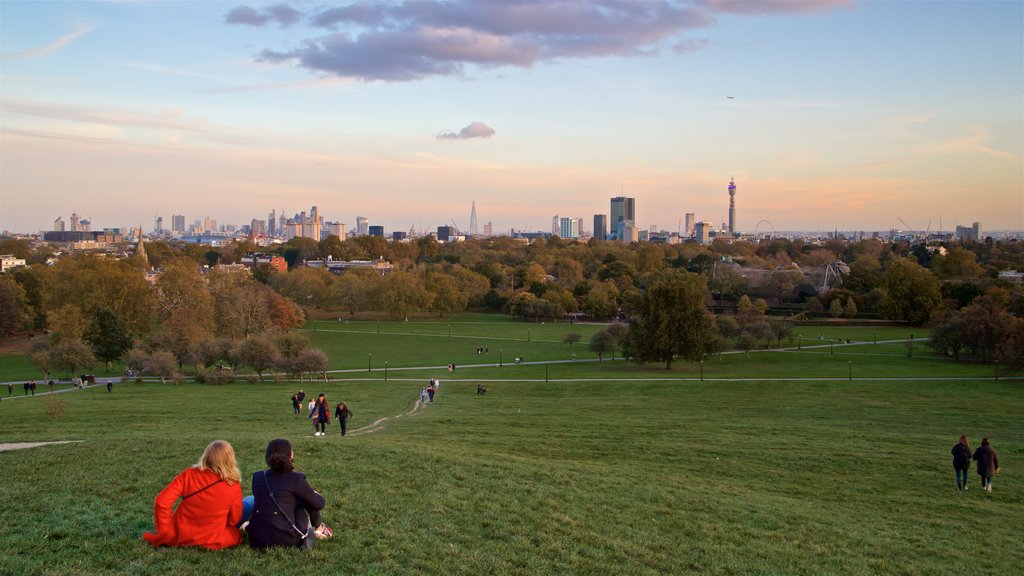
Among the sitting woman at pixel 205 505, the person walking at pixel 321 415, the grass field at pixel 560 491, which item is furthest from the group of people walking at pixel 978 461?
the person walking at pixel 321 415

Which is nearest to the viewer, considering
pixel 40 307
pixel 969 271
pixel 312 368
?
pixel 312 368

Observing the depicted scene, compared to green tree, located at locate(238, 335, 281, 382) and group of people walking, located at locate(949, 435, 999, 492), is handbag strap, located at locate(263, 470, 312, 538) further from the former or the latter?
green tree, located at locate(238, 335, 281, 382)

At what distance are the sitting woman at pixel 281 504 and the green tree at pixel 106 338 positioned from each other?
51.3 meters

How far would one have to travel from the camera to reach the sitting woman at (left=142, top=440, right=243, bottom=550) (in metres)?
7.95

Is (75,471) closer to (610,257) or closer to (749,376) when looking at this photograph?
(749,376)

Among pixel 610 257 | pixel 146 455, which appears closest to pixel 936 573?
pixel 146 455

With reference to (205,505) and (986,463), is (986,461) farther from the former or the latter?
(205,505)

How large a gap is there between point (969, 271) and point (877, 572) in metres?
120

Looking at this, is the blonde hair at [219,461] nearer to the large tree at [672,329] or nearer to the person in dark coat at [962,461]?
the person in dark coat at [962,461]

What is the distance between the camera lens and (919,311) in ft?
266

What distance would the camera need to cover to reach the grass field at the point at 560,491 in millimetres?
8867

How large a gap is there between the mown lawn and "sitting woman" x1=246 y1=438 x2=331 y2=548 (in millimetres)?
177

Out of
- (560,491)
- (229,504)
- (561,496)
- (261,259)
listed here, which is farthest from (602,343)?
(261,259)

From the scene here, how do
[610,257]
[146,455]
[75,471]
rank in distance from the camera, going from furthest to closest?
[610,257]
[146,455]
[75,471]
